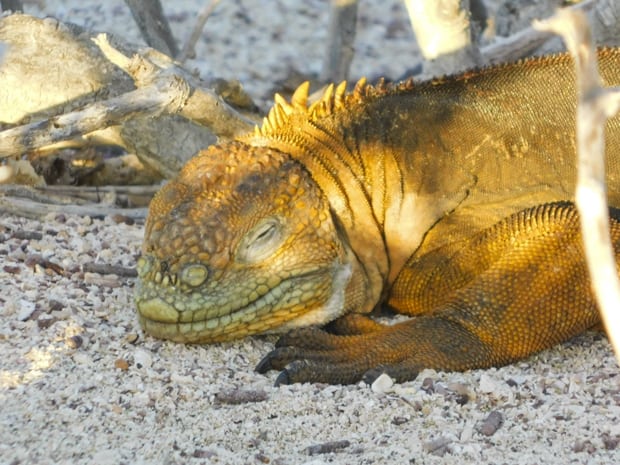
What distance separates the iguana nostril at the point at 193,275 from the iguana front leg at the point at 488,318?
19.5 inches

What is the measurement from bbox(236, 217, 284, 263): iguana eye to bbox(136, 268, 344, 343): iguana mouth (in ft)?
0.56

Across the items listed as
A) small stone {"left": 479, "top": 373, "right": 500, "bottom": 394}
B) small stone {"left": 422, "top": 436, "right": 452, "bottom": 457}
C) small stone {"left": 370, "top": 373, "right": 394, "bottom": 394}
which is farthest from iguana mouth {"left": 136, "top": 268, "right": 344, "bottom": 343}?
small stone {"left": 422, "top": 436, "right": 452, "bottom": 457}

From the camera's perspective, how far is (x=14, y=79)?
22.1 feet

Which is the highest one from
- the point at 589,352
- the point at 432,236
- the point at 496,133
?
the point at 496,133

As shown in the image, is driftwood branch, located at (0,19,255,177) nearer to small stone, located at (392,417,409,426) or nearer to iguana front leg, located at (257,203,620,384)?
iguana front leg, located at (257,203,620,384)

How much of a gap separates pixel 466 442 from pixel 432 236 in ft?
5.83

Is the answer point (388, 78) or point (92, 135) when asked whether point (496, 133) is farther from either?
point (388, 78)

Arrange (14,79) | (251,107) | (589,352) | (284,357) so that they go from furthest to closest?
(251,107) → (14,79) → (589,352) → (284,357)

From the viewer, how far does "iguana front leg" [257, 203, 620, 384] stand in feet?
15.7

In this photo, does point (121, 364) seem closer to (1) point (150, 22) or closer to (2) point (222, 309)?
(2) point (222, 309)

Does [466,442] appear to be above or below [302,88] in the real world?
below

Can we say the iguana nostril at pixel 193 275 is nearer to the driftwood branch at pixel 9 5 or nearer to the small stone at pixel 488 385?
the small stone at pixel 488 385

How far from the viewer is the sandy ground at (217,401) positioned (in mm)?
3820

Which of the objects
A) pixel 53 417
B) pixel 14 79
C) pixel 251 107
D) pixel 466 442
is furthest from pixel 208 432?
pixel 251 107
